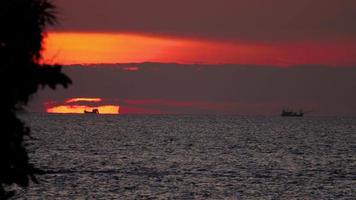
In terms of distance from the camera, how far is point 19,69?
61.4 feet

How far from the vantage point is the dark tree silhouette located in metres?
18.6

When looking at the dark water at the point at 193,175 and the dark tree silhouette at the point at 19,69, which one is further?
the dark water at the point at 193,175

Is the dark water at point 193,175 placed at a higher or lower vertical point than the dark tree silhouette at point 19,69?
lower

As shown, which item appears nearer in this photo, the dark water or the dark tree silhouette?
the dark tree silhouette

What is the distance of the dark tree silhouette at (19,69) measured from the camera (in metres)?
18.6

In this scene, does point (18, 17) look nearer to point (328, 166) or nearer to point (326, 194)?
point (326, 194)

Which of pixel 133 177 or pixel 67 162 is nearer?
pixel 133 177

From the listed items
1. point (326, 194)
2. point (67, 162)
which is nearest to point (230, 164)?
point (67, 162)

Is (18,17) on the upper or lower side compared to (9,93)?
upper

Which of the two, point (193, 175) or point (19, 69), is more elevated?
point (19, 69)

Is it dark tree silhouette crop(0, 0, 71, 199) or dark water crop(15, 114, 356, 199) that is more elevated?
dark tree silhouette crop(0, 0, 71, 199)

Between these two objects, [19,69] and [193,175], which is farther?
[193,175]

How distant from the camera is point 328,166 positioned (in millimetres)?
119750

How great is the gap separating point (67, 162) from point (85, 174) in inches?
888
